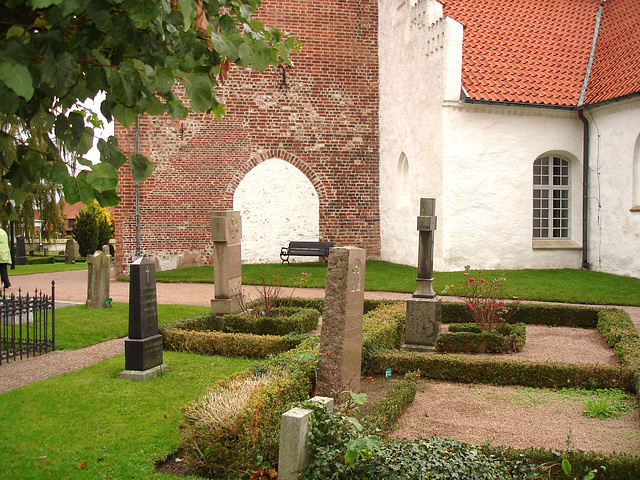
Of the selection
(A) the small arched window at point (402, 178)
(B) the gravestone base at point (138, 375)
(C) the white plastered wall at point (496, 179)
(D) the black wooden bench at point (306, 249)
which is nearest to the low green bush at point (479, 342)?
(B) the gravestone base at point (138, 375)

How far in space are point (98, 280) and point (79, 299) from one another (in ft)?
A: 7.46

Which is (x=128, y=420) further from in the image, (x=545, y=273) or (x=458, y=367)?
(x=545, y=273)

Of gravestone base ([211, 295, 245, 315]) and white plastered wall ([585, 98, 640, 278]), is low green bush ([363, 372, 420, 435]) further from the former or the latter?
white plastered wall ([585, 98, 640, 278])

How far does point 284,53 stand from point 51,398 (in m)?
4.49

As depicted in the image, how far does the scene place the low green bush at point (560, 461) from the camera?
4180 millimetres

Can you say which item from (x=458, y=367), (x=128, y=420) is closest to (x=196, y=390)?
(x=128, y=420)

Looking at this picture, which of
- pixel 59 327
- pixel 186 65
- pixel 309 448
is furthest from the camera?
pixel 59 327

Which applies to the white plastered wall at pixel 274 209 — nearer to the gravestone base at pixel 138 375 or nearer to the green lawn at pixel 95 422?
the green lawn at pixel 95 422

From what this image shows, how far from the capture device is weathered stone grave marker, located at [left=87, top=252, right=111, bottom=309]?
1166 centimetres

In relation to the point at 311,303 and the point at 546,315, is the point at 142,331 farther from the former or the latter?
the point at 546,315

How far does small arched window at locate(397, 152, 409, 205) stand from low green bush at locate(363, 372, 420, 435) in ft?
40.0

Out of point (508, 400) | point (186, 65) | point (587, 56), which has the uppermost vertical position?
point (587, 56)

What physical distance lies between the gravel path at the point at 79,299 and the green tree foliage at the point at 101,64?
182 inches

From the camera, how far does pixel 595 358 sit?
8289 mm
